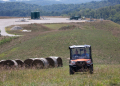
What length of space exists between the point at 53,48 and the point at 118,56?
→ 39.8ft

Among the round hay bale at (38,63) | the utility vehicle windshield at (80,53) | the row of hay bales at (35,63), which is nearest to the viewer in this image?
the utility vehicle windshield at (80,53)

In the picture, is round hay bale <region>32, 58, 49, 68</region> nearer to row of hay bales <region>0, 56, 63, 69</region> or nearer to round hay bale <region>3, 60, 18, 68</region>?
row of hay bales <region>0, 56, 63, 69</region>

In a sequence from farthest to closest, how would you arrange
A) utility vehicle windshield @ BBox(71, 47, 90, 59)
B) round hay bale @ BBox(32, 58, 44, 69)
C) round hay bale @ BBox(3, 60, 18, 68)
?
round hay bale @ BBox(3, 60, 18, 68) → round hay bale @ BBox(32, 58, 44, 69) → utility vehicle windshield @ BBox(71, 47, 90, 59)

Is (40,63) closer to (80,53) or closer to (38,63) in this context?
(38,63)

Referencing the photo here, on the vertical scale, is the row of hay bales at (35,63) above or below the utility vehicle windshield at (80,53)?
below

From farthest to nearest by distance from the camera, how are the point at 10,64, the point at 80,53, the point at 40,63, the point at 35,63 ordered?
the point at 10,64, the point at 35,63, the point at 40,63, the point at 80,53

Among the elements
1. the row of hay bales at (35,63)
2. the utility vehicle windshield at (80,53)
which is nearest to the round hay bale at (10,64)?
the row of hay bales at (35,63)

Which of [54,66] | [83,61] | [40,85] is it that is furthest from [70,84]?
[54,66]

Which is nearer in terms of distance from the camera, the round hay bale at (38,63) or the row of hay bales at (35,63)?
the round hay bale at (38,63)

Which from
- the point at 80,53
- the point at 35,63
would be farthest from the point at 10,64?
the point at 80,53

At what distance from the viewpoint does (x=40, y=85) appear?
924cm

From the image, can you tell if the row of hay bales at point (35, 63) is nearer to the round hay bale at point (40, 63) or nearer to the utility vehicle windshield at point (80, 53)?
the round hay bale at point (40, 63)

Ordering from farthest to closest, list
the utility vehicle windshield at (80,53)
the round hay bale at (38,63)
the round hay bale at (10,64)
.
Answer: the round hay bale at (10,64)
the round hay bale at (38,63)
the utility vehicle windshield at (80,53)

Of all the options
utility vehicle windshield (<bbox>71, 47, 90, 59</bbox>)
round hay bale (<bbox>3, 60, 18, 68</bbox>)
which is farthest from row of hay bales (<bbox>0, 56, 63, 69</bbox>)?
utility vehicle windshield (<bbox>71, 47, 90, 59</bbox>)
